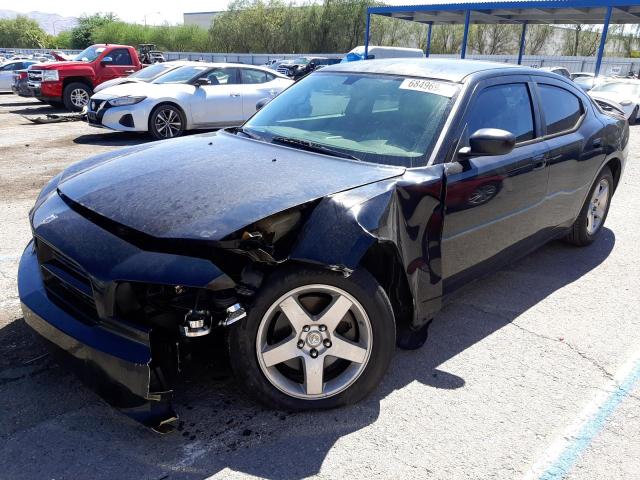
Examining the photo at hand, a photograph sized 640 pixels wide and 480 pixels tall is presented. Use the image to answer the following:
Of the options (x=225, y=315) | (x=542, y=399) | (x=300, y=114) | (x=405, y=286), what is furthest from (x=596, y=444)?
(x=300, y=114)

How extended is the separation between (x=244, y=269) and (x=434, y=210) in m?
1.16

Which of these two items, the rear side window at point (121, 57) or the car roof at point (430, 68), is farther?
the rear side window at point (121, 57)

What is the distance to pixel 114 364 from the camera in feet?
7.38

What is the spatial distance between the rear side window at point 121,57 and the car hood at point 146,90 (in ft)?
16.9

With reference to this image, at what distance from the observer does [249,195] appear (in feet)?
8.43

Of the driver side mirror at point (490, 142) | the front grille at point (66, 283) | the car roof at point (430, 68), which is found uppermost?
the car roof at point (430, 68)

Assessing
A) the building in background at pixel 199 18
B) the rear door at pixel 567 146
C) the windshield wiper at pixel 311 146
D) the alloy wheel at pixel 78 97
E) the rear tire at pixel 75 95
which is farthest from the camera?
the building in background at pixel 199 18

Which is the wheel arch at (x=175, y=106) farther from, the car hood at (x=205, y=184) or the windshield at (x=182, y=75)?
the car hood at (x=205, y=184)

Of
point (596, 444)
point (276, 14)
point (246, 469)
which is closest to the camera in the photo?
point (246, 469)

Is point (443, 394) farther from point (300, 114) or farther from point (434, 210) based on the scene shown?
point (300, 114)

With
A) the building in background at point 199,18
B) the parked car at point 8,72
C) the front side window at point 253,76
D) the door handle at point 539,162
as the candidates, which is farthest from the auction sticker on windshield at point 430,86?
the building in background at point 199,18

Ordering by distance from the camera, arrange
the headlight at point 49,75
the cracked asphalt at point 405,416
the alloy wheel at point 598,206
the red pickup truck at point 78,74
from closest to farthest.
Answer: the cracked asphalt at point 405,416 < the alloy wheel at point 598,206 < the headlight at point 49,75 < the red pickup truck at point 78,74

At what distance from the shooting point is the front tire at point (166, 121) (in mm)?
10188

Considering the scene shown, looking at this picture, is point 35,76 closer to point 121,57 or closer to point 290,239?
point 121,57
